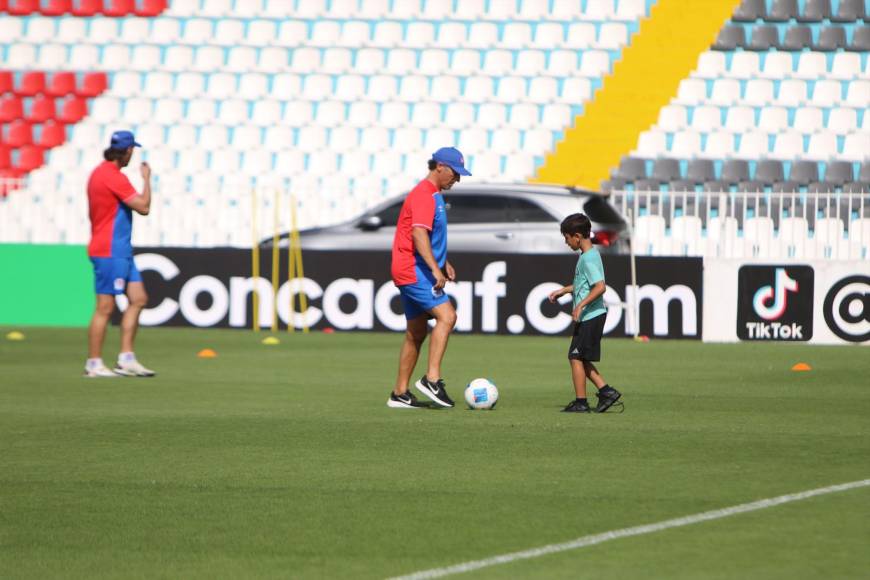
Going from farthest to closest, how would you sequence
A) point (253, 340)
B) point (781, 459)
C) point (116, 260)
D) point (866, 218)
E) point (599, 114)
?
point (599, 114) < point (866, 218) < point (253, 340) < point (116, 260) < point (781, 459)

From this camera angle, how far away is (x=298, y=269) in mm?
21375

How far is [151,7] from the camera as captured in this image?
2944cm

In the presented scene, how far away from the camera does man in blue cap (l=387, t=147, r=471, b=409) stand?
35.5 feet

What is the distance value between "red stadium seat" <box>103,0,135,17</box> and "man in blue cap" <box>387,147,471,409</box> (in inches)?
780

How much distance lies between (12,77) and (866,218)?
1616 cm

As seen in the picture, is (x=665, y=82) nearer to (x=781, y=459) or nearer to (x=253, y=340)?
(x=253, y=340)

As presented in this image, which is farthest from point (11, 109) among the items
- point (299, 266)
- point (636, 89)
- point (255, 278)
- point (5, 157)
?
point (636, 89)

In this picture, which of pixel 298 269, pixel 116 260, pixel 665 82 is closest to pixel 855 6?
pixel 665 82

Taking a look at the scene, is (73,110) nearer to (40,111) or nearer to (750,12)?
(40,111)

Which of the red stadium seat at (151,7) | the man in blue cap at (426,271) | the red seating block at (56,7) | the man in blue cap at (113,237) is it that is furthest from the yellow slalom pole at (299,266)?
the red seating block at (56,7)

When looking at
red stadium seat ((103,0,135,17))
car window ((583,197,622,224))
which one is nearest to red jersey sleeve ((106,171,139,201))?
car window ((583,197,622,224))

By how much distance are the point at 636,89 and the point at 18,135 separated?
1102 centimetres

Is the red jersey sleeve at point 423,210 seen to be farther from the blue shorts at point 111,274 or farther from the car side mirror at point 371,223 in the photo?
the car side mirror at point 371,223

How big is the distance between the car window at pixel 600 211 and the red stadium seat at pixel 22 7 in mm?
13747
